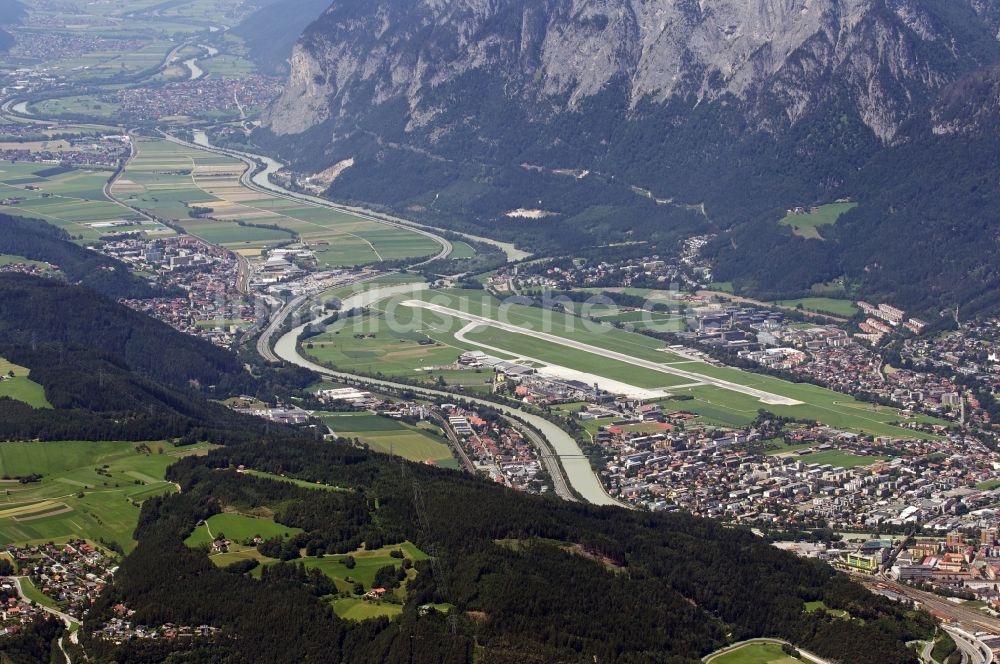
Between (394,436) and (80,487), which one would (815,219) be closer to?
(394,436)

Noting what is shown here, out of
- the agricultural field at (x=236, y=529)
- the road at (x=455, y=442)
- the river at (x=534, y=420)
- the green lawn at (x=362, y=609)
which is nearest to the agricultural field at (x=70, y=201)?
the river at (x=534, y=420)

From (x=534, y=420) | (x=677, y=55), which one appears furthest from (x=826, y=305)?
(x=677, y=55)

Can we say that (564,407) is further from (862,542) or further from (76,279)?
(76,279)

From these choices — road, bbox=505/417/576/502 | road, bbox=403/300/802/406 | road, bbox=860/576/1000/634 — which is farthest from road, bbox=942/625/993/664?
road, bbox=403/300/802/406

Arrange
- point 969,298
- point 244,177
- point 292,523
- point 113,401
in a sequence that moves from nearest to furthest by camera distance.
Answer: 1. point 292,523
2. point 113,401
3. point 969,298
4. point 244,177

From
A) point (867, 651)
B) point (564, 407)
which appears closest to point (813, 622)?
point (867, 651)
